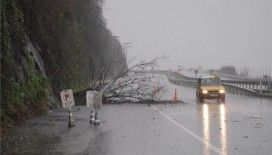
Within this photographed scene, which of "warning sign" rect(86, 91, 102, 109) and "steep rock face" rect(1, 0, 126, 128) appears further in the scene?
"warning sign" rect(86, 91, 102, 109)

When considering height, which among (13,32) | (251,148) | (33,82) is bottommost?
(251,148)

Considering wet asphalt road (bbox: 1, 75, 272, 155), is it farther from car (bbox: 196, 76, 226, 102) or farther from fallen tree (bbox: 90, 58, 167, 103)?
car (bbox: 196, 76, 226, 102)

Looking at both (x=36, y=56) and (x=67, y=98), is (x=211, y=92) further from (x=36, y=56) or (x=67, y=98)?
(x=67, y=98)

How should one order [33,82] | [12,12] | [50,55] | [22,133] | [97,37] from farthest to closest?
[97,37]
[50,55]
[33,82]
[12,12]
[22,133]

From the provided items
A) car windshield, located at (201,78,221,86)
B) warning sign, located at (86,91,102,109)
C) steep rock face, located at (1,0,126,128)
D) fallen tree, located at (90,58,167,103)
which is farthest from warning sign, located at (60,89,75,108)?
car windshield, located at (201,78,221,86)

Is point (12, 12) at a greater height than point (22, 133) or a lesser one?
A: greater

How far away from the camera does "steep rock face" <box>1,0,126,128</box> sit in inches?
856

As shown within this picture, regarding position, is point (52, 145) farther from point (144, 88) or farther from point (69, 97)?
point (144, 88)

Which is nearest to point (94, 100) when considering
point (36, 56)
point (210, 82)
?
point (36, 56)

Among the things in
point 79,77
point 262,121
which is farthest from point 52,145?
point 79,77

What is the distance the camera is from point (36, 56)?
106 feet

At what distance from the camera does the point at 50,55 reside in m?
35.8

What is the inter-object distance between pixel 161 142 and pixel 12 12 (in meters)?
9.26

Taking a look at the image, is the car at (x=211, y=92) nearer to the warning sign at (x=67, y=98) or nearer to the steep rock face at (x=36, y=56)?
the steep rock face at (x=36, y=56)
